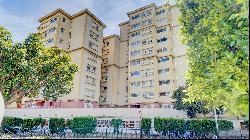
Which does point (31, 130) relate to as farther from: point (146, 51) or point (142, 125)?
point (146, 51)

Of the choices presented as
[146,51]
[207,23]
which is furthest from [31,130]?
[146,51]

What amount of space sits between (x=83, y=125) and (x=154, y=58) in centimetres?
3154

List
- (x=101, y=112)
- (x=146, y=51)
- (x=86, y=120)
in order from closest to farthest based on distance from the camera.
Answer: (x=86, y=120)
(x=101, y=112)
(x=146, y=51)

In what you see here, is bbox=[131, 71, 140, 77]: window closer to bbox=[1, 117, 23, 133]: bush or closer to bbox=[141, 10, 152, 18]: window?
bbox=[141, 10, 152, 18]: window

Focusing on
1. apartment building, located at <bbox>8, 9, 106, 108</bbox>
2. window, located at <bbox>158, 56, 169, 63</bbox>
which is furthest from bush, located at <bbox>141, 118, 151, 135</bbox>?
window, located at <bbox>158, 56, 169, 63</bbox>

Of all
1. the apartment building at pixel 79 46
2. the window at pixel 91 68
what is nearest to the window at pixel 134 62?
the apartment building at pixel 79 46

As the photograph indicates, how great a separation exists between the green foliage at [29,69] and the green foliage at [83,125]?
4187 mm

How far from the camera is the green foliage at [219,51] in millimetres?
7840

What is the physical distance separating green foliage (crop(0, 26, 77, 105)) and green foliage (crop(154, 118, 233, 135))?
11348 millimetres

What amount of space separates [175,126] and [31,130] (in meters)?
15.0

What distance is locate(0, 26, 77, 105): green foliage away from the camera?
24.3 m

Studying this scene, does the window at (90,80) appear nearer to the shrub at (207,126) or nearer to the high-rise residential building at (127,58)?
the high-rise residential building at (127,58)

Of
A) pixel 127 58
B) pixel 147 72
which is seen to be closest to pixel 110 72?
pixel 127 58

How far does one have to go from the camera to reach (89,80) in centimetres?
5441
